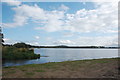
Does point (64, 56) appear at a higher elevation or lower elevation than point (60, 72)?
lower

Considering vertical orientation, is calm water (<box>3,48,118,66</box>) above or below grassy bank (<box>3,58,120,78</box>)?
below

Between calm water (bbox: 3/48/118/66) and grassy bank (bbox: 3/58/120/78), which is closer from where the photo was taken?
grassy bank (bbox: 3/58/120/78)

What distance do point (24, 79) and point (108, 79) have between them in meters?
3.80

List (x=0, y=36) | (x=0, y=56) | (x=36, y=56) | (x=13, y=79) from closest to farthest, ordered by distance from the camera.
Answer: (x=13, y=79) < (x=0, y=56) < (x=36, y=56) < (x=0, y=36)

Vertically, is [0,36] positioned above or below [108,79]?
above

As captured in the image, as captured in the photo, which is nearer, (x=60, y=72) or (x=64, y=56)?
(x=60, y=72)

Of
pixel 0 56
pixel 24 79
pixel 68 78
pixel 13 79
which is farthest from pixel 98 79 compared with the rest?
pixel 0 56

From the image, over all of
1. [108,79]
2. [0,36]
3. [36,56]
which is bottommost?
[36,56]

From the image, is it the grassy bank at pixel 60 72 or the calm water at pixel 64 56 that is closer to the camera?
the grassy bank at pixel 60 72

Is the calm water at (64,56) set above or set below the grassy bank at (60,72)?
below

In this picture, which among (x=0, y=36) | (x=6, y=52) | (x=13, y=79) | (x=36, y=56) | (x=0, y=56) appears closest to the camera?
(x=13, y=79)

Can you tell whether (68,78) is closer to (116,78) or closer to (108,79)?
(108,79)

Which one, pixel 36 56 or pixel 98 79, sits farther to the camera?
pixel 36 56

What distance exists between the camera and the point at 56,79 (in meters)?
5.69
